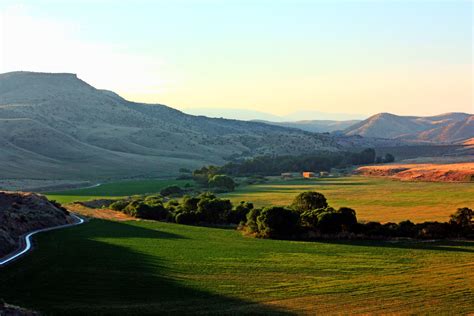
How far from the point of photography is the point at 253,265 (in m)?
43.8

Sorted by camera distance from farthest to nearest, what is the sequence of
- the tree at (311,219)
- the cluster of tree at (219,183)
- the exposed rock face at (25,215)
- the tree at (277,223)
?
the cluster of tree at (219,183), the tree at (311,219), the tree at (277,223), the exposed rock face at (25,215)

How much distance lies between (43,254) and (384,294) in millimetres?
25875

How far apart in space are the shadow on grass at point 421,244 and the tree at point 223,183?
221ft

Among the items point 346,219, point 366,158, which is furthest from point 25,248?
point 366,158

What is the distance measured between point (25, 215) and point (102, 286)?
111ft

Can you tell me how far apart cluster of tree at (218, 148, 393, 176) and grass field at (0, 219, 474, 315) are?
104 meters

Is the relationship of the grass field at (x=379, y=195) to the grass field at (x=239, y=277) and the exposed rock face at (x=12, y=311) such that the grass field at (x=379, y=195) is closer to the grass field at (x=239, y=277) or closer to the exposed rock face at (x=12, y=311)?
the grass field at (x=239, y=277)

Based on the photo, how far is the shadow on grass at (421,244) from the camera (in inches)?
1941

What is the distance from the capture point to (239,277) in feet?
129

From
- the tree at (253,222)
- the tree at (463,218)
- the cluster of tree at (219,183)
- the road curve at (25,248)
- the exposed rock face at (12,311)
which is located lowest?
the road curve at (25,248)

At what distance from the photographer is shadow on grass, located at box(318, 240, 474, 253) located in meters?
49.3

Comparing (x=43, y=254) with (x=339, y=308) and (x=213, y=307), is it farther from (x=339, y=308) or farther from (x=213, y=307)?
(x=339, y=308)

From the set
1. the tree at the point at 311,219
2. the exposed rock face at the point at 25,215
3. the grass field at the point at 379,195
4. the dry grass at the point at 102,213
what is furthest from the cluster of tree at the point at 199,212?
the grass field at the point at 379,195

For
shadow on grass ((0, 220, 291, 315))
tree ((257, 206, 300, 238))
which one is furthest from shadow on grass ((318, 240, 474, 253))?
shadow on grass ((0, 220, 291, 315))
